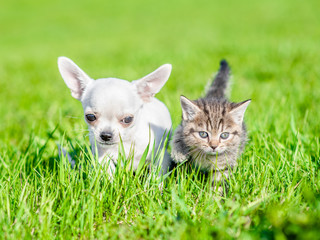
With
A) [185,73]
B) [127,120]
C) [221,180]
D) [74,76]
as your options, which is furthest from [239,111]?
[185,73]

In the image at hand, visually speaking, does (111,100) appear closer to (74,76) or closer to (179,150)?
(74,76)

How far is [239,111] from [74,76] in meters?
1.37

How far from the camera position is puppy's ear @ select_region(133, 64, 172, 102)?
2455 mm

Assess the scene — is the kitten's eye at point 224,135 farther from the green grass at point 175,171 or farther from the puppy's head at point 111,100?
the puppy's head at point 111,100

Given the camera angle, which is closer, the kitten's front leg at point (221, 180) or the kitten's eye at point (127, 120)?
the kitten's front leg at point (221, 180)

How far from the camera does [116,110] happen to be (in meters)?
2.29

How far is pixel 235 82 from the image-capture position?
16.7 ft

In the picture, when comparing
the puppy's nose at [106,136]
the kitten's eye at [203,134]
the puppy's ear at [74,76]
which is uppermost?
the puppy's ear at [74,76]

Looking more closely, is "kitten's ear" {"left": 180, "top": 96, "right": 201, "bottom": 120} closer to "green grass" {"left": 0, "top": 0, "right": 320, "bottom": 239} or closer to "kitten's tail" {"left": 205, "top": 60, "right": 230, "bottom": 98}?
"green grass" {"left": 0, "top": 0, "right": 320, "bottom": 239}

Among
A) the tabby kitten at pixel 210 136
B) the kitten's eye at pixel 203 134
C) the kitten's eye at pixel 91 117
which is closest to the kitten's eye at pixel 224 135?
the tabby kitten at pixel 210 136

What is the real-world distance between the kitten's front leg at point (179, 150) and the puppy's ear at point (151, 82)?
1.34 ft

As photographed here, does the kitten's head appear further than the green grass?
Yes

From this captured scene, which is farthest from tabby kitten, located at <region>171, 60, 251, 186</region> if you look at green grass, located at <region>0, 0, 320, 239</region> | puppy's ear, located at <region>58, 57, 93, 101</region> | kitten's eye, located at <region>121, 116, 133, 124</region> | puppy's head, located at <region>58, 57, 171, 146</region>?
puppy's ear, located at <region>58, 57, 93, 101</region>

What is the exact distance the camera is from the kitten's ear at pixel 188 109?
8.32 ft
